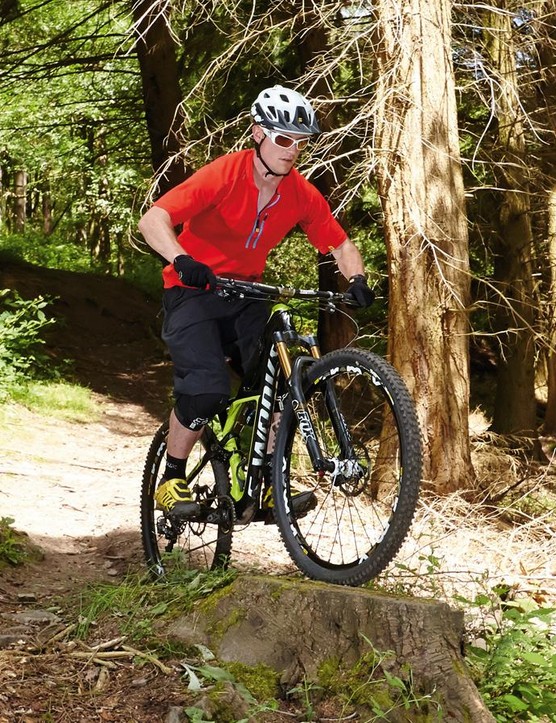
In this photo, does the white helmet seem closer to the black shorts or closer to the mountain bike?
the mountain bike

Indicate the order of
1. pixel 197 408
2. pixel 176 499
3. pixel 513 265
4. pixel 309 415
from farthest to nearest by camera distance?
pixel 513 265 → pixel 176 499 → pixel 197 408 → pixel 309 415

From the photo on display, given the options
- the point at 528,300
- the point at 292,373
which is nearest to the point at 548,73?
the point at 528,300

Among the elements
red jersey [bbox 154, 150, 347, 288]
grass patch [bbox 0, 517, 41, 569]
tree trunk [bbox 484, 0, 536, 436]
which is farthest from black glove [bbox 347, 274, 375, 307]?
tree trunk [bbox 484, 0, 536, 436]

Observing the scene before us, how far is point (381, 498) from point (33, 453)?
4.70 metres

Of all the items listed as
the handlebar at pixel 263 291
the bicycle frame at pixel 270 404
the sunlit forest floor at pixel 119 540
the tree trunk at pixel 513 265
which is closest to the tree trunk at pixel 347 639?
the sunlit forest floor at pixel 119 540

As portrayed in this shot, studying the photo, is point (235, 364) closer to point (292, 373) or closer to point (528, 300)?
point (292, 373)

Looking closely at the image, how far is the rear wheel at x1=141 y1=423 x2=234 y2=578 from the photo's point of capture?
4.50 meters

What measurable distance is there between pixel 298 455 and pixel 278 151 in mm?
1521

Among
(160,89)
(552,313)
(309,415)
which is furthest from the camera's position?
(160,89)

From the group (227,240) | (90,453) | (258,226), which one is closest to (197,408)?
(227,240)

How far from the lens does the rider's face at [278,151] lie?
4.04 metres

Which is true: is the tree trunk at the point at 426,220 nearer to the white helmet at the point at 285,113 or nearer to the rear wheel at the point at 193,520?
the rear wheel at the point at 193,520

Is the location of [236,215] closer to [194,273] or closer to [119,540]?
[194,273]

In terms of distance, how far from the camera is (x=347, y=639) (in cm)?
355
